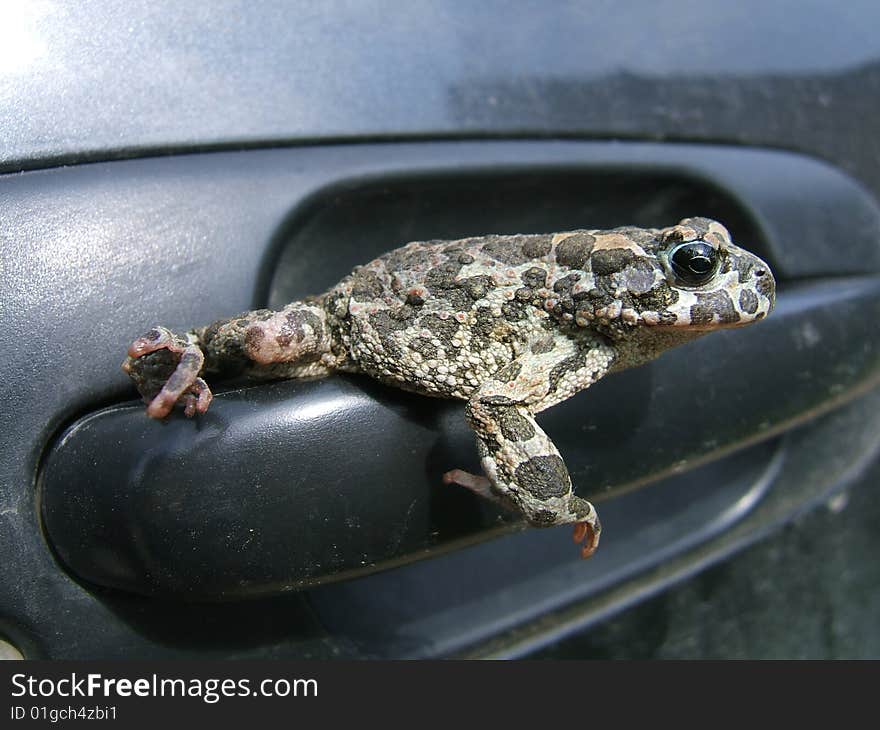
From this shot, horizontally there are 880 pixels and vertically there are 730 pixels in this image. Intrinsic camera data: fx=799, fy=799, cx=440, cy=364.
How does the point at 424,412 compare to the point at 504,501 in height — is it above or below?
above

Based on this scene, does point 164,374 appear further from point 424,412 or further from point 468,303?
point 468,303

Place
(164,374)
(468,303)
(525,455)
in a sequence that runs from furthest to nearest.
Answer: (468,303) < (525,455) < (164,374)

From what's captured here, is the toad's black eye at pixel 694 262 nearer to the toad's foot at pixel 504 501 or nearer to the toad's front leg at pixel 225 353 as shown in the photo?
the toad's foot at pixel 504 501

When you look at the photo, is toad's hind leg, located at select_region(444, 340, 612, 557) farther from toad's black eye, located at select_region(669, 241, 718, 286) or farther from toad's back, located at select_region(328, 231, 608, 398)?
toad's black eye, located at select_region(669, 241, 718, 286)

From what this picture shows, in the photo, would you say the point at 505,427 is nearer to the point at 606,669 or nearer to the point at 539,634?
the point at 539,634

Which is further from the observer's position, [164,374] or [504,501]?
[504,501]

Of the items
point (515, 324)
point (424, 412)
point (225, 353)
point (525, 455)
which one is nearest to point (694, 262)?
point (515, 324)

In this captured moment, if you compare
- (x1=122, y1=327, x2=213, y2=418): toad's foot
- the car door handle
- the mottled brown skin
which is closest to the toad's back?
the mottled brown skin

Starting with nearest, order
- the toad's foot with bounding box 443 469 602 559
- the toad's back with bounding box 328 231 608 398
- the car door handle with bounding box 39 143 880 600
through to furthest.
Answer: the car door handle with bounding box 39 143 880 600
the toad's foot with bounding box 443 469 602 559
the toad's back with bounding box 328 231 608 398
